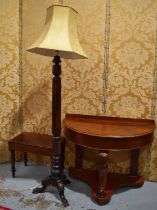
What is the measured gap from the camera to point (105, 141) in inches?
81.4

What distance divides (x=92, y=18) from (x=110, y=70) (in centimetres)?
57

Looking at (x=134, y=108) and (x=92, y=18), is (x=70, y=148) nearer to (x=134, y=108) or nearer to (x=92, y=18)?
(x=134, y=108)

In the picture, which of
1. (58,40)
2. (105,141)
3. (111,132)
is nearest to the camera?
(58,40)

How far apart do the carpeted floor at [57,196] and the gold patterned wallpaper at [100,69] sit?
13.2 inches

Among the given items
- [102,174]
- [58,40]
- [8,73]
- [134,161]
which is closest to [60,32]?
[58,40]

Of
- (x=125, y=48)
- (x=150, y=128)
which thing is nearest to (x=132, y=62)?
(x=125, y=48)

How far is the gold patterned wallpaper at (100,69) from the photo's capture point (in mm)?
2484

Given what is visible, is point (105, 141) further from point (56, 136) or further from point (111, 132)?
point (56, 136)

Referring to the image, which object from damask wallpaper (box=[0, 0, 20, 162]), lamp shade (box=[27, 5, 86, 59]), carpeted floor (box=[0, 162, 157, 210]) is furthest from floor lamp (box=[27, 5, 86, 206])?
damask wallpaper (box=[0, 0, 20, 162])

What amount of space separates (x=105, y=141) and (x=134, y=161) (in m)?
0.74

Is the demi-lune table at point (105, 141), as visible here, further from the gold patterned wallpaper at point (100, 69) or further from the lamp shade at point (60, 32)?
the lamp shade at point (60, 32)

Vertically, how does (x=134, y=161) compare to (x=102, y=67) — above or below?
below

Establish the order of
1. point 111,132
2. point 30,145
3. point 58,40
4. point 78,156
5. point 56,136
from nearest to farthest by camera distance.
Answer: point 58,40 < point 111,132 < point 56,136 < point 30,145 < point 78,156

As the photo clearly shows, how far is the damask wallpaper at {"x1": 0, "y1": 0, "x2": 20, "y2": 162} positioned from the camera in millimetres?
2758
